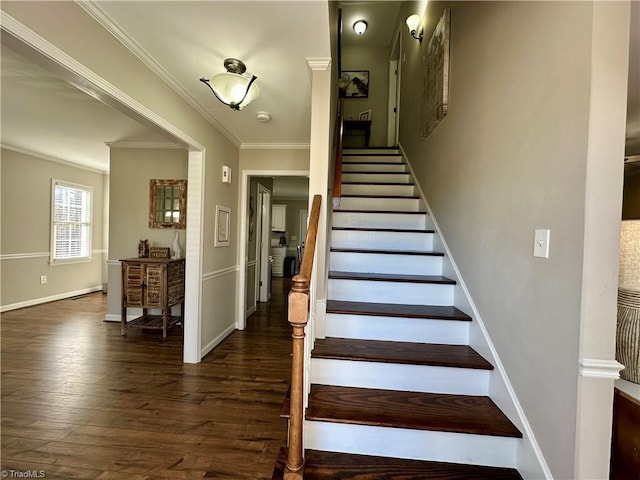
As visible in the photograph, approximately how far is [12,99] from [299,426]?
13.1 feet

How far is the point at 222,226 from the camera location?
3479 millimetres

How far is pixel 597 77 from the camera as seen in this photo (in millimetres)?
912

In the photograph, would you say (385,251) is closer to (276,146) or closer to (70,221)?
(276,146)

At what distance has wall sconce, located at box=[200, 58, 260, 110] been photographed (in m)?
1.89

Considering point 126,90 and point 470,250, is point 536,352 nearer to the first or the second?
point 470,250

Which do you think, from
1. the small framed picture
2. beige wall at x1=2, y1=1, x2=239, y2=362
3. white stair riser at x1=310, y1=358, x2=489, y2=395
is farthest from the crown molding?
white stair riser at x1=310, y1=358, x2=489, y2=395

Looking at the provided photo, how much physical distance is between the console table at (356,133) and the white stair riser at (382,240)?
3.18 metres

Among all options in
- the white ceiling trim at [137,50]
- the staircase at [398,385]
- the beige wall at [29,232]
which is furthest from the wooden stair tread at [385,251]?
the beige wall at [29,232]

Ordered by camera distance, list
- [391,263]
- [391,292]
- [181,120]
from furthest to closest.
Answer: [181,120] < [391,263] < [391,292]

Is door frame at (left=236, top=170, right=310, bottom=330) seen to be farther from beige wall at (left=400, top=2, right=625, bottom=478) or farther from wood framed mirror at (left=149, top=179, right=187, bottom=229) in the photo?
beige wall at (left=400, top=2, right=625, bottom=478)

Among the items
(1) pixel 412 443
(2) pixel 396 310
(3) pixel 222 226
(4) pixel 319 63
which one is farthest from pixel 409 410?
(3) pixel 222 226

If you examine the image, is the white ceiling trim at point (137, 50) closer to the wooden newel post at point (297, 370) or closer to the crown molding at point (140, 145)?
the crown molding at point (140, 145)

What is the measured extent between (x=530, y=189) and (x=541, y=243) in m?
0.24

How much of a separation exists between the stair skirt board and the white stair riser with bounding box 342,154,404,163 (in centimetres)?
153
